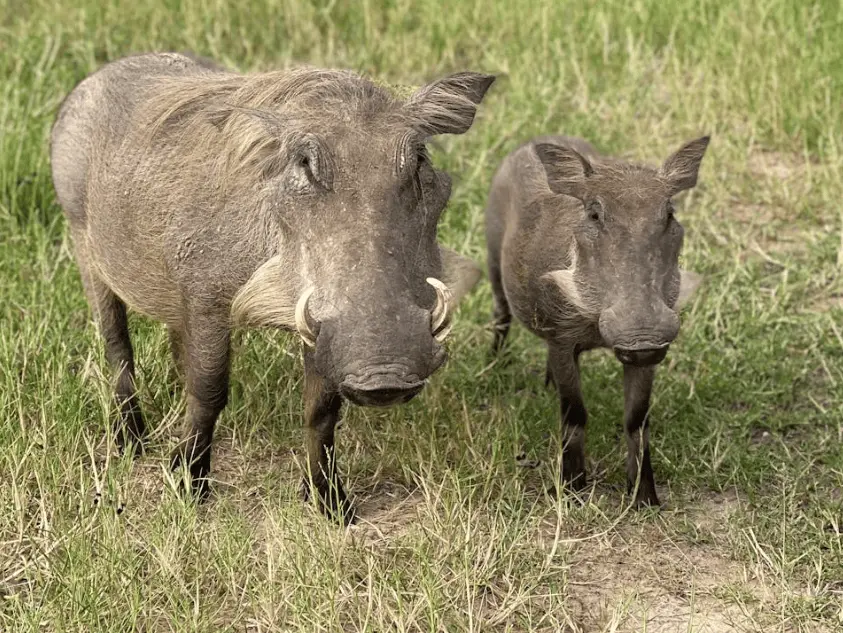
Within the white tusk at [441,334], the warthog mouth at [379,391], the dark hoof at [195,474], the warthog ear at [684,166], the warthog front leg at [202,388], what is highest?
the warthog ear at [684,166]

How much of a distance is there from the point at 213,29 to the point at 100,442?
3.96 metres

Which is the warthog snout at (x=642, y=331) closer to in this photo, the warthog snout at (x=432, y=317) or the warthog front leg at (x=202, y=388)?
the warthog snout at (x=432, y=317)

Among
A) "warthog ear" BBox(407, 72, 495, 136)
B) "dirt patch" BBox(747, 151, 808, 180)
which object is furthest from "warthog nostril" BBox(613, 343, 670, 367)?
"dirt patch" BBox(747, 151, 808, 180)

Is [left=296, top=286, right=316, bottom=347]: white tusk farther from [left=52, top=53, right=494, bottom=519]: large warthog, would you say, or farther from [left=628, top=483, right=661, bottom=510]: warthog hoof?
[left=628, top=483, right=661, bottom=510]: warthog hoof

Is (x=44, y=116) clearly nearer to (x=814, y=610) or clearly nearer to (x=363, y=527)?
(x=363, y=527)

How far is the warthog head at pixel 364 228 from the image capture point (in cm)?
319

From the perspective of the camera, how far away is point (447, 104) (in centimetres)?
364

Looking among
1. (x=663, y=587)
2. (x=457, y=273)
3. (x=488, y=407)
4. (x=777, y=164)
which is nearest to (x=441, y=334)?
(x=457, y=273)

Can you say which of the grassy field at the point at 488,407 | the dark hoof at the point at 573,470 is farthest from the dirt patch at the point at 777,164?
the dark hoof at the point at 573,470

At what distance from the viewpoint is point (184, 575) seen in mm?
3502

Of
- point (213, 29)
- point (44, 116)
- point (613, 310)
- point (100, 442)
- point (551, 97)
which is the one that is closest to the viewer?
point (613, 310)

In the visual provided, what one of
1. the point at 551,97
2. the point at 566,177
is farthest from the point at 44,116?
the point at 566,177

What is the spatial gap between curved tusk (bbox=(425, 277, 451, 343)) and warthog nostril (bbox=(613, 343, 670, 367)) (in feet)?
2.17

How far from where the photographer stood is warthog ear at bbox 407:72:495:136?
360cm
